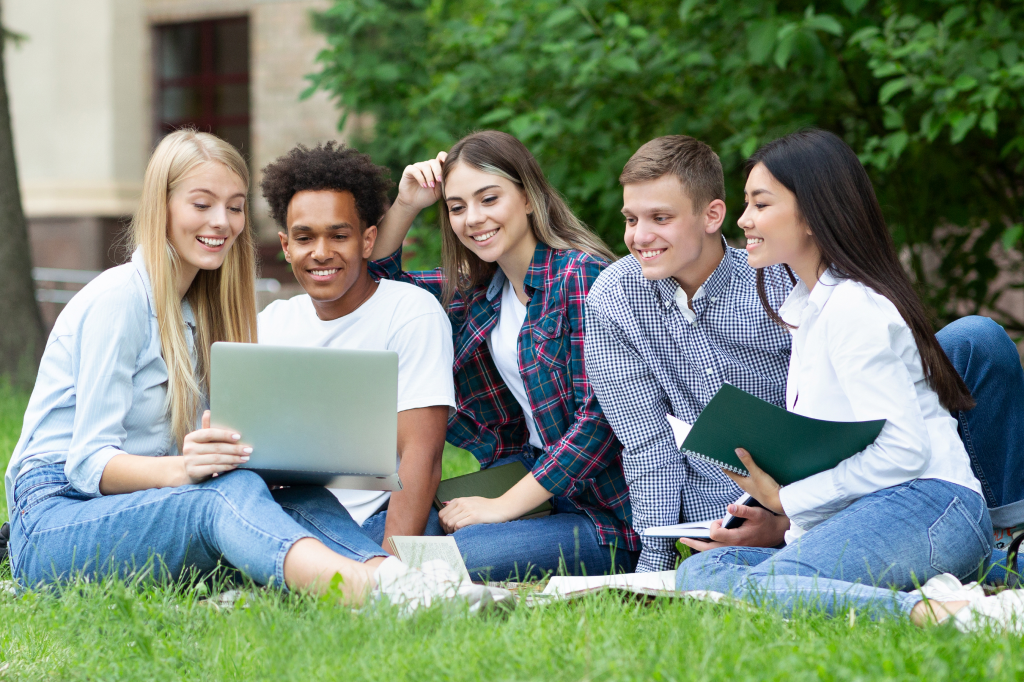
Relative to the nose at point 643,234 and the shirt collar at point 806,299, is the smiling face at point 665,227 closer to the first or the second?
the nose at point 643,234

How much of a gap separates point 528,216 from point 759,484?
1.21 metres

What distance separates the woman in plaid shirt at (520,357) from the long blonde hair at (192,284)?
543 millimetres

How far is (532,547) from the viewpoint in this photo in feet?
9.89

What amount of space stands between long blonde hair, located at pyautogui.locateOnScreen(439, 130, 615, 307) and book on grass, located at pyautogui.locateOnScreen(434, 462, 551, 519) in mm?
599

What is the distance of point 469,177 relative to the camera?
10.4 feet

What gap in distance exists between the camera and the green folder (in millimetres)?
2295

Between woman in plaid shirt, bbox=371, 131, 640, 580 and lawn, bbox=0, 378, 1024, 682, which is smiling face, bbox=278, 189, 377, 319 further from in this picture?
lawn, bbox=0, 378, 1024, 682

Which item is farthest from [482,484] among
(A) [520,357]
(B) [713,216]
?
(B) [713,216]

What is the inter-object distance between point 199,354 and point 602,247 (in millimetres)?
1362

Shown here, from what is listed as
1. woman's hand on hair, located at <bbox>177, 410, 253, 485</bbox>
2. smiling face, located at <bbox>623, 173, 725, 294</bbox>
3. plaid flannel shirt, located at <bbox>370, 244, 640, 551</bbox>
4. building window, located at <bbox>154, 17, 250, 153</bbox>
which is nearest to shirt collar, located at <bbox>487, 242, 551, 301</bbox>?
plaid flannel shirt, located at <bbox>370, 244, 640, 551</bbox>

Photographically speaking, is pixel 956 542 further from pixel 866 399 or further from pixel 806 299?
pixel 806 299

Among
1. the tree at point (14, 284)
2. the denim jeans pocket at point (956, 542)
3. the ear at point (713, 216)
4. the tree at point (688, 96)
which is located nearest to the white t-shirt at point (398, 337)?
the ear at point (713, 216)

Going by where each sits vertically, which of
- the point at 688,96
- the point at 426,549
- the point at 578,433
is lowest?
the point at 426,549

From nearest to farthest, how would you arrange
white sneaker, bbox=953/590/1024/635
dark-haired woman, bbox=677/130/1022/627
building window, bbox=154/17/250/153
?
1. white sneaker, bbox=953/590/1024/635
2. dark-haired woman, bbox=677/130/1022/627
3. building window, bbox=154/17/250/153
